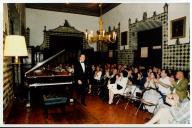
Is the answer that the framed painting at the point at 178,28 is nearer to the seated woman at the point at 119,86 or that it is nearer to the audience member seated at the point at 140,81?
the audience member seated at the point at 140,81

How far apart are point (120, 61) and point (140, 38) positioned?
151cm

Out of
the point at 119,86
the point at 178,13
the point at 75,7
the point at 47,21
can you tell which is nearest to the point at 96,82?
the point at 119,86

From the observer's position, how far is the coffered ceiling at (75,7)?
9.00 meters

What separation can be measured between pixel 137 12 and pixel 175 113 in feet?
16.0

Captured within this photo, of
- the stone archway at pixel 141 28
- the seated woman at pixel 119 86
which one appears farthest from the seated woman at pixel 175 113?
the stone archway at pixel 141 28

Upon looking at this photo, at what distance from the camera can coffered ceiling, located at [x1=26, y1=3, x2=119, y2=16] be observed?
9.00 meters

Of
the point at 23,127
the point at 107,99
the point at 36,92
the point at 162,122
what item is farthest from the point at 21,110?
the point at 162,122

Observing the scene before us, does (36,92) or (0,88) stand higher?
(0,88)

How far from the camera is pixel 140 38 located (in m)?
7.60

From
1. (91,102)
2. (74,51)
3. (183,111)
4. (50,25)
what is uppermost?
(50,25)

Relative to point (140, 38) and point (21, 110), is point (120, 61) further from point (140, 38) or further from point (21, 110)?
point (21, 110)

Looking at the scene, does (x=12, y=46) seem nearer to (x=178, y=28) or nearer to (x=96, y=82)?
(x=96, y=82)

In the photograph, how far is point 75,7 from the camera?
951 centimetres

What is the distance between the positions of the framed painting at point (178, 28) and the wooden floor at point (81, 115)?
212 cm
